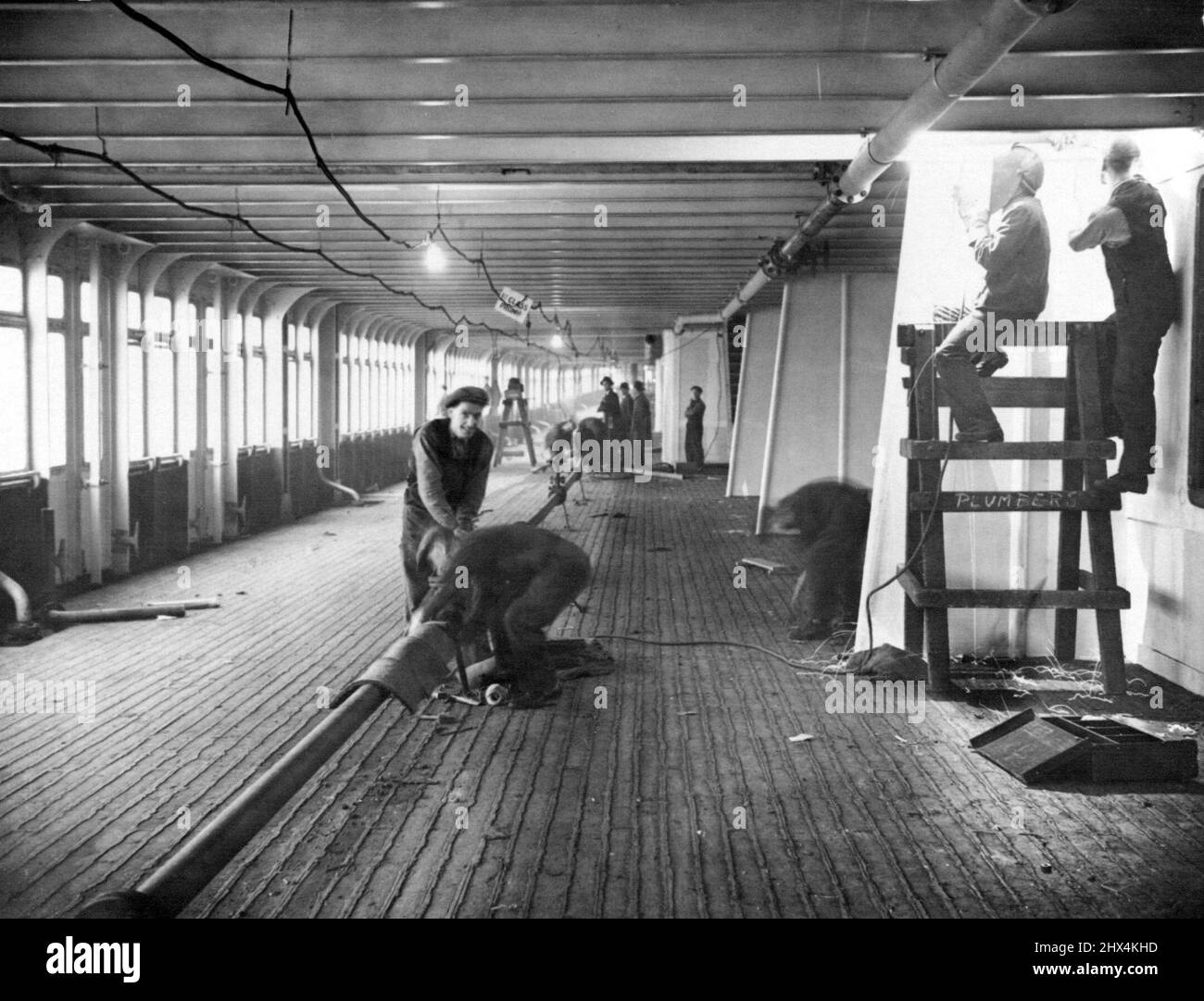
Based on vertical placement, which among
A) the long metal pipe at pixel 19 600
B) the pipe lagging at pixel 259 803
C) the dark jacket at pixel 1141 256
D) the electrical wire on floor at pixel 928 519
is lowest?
the long metal pipe at pixel 19 600

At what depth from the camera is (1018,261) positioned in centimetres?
636

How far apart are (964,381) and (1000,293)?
0.54 metres

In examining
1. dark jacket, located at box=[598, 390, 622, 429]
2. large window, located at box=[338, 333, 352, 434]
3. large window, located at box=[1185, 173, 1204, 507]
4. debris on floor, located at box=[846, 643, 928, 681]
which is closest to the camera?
large window, located at box=[1185, 173, 1204, 507]

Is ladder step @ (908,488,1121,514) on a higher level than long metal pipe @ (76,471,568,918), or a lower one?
higher

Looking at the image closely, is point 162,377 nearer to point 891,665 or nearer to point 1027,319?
point 891,665

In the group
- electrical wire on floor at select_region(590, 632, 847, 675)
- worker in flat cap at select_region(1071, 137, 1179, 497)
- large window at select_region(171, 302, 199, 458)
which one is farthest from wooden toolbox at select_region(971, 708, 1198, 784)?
large window at select_region(171, 302, 199, 458)

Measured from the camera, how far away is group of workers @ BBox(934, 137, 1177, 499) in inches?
250

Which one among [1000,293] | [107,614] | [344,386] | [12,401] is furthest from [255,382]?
[1000,293]

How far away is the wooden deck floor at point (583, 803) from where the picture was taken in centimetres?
381

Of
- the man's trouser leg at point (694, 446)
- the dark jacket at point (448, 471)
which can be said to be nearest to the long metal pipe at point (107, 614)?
the dark jacket at point (448, 471)

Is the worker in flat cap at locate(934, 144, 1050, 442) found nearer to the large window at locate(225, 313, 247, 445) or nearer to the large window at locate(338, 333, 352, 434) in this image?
the large window at locate(225, 313, 247, 445)

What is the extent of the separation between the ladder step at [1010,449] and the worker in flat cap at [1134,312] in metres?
0.28

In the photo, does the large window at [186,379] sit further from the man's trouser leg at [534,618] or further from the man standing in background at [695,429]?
the man standing in background at [695,429]

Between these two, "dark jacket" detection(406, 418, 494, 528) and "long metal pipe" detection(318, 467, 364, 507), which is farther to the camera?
"long metal pipe" detection(318, 467, 364, 507)
